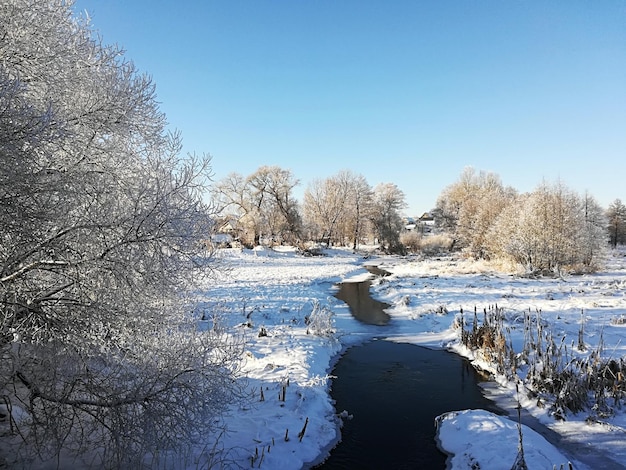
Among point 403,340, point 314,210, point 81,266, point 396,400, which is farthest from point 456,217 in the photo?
point 81,266

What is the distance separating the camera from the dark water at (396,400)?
605cm

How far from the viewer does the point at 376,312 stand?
16.4 meters

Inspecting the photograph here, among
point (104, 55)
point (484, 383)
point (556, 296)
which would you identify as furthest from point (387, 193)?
point (104, 55)

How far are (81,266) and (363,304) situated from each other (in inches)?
594

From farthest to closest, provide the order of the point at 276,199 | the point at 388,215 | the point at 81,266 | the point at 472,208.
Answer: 1. the point at 388,215
2. the point at 276,199
3. the point at 472,208
4. the point at 81,266

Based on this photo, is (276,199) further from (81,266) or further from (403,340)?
(81,266)

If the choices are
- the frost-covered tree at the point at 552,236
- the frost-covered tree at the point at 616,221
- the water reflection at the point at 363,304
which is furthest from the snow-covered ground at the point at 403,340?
the frost-covered tree at the point at 616,221

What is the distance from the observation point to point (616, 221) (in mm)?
59219

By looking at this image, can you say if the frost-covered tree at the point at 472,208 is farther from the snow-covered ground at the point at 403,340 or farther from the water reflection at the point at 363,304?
the water reflection at the point at 363,304

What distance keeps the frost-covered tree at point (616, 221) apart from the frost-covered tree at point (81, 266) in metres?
70.9

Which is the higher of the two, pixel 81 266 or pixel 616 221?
pixel 616 221

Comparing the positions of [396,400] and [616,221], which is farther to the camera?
[616,221]

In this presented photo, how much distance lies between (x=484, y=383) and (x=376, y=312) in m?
7.62

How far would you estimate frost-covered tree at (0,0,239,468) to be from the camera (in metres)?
3.91
